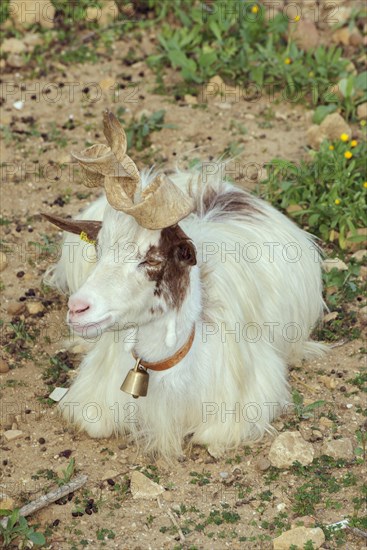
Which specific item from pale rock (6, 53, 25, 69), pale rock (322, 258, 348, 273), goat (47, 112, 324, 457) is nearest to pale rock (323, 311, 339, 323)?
goat (47, 112, 324, 457)

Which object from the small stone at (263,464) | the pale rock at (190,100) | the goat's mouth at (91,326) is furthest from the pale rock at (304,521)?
the pale rock at (190,100)

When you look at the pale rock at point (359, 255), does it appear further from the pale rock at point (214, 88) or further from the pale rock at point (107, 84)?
the pale rock at point (107, 84)

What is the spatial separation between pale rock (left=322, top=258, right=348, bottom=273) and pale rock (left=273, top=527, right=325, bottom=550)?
7.64 feet

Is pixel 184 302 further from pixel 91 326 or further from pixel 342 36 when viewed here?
pixel 342 36

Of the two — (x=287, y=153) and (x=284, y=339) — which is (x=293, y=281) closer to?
(x=284, y=339)

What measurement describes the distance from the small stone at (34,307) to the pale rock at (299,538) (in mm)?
2411

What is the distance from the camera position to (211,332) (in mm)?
5398

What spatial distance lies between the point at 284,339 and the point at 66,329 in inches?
53.9

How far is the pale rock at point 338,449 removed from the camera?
17.7 ft

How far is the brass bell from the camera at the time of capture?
201 inches

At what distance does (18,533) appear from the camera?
4.81m

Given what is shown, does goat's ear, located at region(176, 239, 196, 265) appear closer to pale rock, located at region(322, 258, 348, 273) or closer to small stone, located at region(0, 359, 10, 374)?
small stone, located at region(0, 359, 10, 374)

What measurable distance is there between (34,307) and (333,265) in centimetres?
194

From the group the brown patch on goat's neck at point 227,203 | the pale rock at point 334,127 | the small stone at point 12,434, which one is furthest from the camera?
the pale rock at point 334,127
